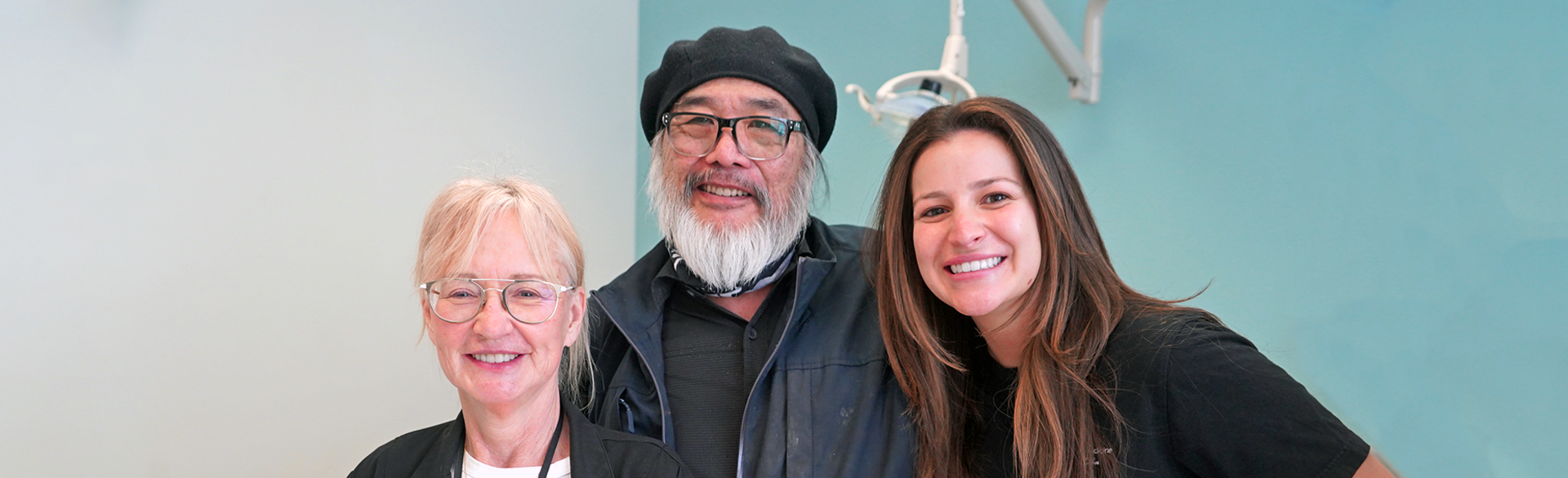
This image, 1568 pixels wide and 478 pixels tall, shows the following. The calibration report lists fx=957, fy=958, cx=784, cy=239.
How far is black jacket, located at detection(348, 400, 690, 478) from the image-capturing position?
1.46 meters

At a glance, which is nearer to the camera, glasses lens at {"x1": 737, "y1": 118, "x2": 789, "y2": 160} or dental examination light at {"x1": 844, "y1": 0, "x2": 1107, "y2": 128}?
glasses lens at {"x1": 737, "y1": 118, "x2": 789, "y2": 160}

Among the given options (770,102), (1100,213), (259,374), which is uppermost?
(770,102)

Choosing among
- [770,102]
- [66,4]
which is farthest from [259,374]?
[770,102]

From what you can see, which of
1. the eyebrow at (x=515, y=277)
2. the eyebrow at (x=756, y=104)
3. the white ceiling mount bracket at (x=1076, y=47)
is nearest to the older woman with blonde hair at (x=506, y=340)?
the eyebrow at (x=515, y=277)

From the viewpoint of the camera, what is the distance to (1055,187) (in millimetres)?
1407

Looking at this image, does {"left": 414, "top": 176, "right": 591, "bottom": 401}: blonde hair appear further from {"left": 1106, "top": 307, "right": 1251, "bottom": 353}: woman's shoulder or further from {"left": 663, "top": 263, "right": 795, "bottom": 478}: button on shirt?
{"left": 1106, "top": 307, "right": 1251, "bottom": 353}: woman's shoulder

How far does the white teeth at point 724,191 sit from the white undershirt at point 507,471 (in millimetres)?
600

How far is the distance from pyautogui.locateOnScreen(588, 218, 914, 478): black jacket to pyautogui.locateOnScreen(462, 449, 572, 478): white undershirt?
0.55ft

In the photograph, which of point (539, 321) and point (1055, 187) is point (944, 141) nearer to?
point (1055, 187)

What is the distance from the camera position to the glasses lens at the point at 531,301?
143cm

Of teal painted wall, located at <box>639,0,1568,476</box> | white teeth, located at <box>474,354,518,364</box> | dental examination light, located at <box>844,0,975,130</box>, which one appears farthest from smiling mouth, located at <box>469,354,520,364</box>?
teal painted wall, located at <box>639,0,1568,476</box>

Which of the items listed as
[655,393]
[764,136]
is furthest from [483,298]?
[764,136]

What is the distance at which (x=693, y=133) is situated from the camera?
6.14ft

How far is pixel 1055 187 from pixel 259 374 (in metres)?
1.83
